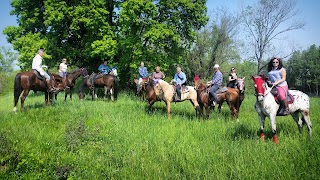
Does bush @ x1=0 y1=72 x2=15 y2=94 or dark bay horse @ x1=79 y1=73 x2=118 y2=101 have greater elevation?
bush @ x1=0 y1=72 x2=15 y2=94

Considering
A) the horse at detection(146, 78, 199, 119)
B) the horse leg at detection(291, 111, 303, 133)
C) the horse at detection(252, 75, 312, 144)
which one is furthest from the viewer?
the horse at detection(146, 78, 199, 119)

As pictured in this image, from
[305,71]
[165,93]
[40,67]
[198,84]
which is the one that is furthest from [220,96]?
[305,71]

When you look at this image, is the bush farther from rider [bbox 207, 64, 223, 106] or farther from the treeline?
the treeline

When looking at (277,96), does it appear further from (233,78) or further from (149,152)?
(233,78)

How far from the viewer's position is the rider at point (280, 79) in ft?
24.0

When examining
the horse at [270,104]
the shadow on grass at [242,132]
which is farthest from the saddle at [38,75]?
the horse at [270,104]

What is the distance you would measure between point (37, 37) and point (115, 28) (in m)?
6.65

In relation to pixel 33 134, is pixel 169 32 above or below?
above

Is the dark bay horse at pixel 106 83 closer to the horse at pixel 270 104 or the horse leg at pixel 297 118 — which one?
the horse at pixel 270 104

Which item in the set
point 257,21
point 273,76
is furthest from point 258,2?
point 273,76

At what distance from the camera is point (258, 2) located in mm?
33500

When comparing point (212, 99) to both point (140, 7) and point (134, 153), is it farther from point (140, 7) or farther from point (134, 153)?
point (140, 7)

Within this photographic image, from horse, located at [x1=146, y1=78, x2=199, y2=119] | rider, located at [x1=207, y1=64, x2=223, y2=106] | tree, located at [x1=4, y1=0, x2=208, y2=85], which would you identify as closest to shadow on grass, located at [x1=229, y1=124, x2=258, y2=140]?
rider, located at [x1=207, y1=64, x2=223, y2=106]

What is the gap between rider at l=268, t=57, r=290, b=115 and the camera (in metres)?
7.32
